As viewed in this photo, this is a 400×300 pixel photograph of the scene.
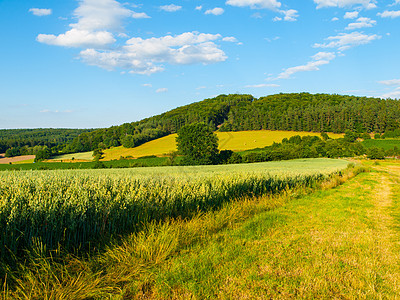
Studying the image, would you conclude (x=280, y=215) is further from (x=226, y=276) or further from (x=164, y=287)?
(x=164, y=287)

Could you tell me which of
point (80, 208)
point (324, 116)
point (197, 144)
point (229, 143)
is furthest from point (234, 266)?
point (324, 116)

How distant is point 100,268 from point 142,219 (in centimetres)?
170

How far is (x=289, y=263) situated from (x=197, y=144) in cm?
5101

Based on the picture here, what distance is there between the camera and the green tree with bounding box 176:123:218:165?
179 feet

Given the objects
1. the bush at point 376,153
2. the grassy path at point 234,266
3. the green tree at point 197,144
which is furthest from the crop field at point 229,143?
the grassy path at point 234,266

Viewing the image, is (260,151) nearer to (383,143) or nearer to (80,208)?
(383,143)

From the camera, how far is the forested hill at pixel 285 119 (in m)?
95.3

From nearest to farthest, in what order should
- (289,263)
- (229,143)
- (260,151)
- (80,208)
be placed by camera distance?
(289,263) → (80,208) → (260,151) → (229,143)

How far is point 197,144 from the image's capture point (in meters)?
54.9

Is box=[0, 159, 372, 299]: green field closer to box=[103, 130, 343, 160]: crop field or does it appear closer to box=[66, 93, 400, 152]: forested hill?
box=[103, 130, 343, 160]: crop field

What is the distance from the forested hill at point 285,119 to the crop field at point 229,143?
4.87 m

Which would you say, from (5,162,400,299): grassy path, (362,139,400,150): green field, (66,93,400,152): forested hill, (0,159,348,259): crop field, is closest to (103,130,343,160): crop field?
(66,93,400,152): forested hill

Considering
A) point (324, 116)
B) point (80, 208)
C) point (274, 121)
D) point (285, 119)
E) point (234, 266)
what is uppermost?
point (324, 116)

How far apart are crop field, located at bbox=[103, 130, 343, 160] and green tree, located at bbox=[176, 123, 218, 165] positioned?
20.9 meters
